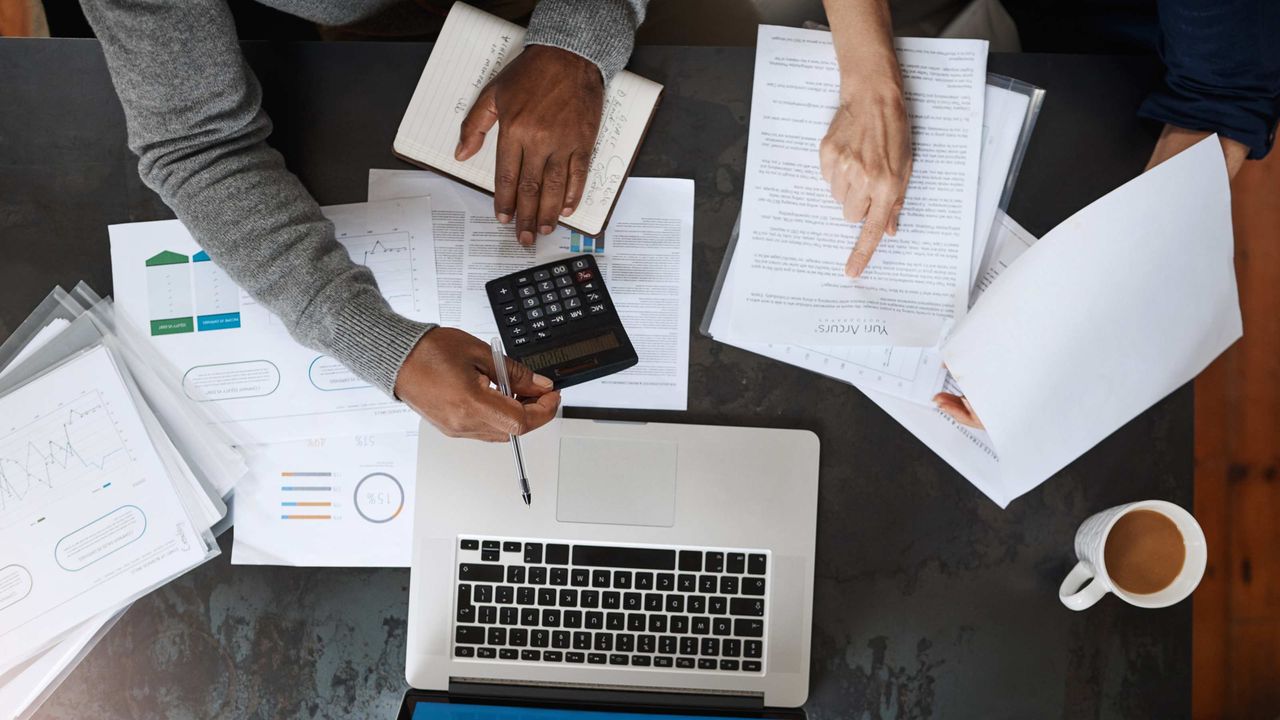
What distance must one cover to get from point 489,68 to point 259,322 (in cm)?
32

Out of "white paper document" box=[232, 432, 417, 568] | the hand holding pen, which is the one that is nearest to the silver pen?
the hand holding pen

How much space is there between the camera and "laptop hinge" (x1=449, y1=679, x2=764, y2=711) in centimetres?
70

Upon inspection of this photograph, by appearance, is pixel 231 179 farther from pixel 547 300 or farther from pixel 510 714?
pixel 510 714

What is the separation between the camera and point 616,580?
27.8 inches

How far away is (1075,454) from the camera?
0.70 m

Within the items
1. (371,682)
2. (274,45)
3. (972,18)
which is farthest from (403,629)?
(972,18)

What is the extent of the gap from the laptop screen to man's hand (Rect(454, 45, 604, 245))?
406 millimetres

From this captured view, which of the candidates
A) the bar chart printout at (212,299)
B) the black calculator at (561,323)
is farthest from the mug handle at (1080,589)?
the bar chart printout at (212,299)

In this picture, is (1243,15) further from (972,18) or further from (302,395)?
(302,395)

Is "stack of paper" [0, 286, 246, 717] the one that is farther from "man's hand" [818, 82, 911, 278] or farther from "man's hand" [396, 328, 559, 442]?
"man's hand" [818, 82, 911, 278]

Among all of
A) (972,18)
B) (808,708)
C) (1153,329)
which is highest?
(972,18)

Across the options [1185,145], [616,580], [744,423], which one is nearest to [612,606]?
[616,580]

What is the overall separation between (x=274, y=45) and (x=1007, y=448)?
77 centimetres

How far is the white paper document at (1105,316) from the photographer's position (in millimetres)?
648
